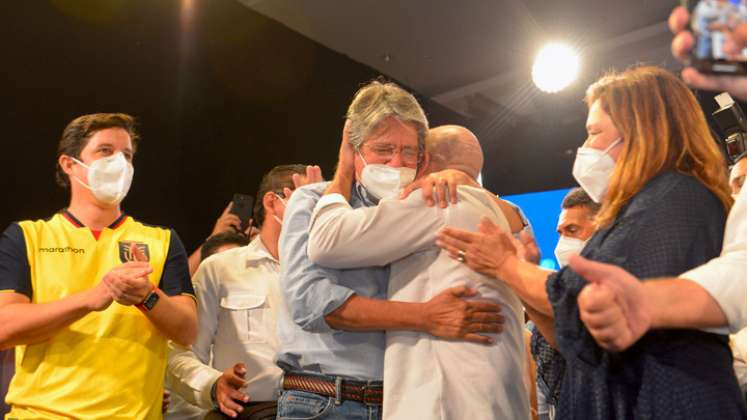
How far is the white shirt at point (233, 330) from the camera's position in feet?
9.02

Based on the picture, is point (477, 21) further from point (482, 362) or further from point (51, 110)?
point (482, 362)

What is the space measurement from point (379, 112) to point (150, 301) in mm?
936

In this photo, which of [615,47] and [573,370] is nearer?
[573,370]

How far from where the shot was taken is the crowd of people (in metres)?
1.31

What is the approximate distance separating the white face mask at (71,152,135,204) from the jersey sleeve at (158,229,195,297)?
0.25 m

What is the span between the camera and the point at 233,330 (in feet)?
9.50

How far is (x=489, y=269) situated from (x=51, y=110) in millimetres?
2739

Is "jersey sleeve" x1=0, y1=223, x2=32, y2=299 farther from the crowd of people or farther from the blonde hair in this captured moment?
the blonde hair

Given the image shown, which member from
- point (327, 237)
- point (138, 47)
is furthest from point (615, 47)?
point (327, 237)

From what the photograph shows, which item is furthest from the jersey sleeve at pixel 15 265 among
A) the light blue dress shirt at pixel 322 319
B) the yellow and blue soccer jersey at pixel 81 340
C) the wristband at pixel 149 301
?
the light blue dress shirt at pixel 322 319

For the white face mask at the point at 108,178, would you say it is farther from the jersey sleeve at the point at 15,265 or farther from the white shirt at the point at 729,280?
the white shirt at the point at 729,280

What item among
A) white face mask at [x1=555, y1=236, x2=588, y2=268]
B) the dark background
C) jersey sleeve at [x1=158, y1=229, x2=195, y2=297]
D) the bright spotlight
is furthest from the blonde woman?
the bright spotlight

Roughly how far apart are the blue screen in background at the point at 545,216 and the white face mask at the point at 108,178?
421 centimetres

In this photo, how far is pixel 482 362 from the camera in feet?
5.35
